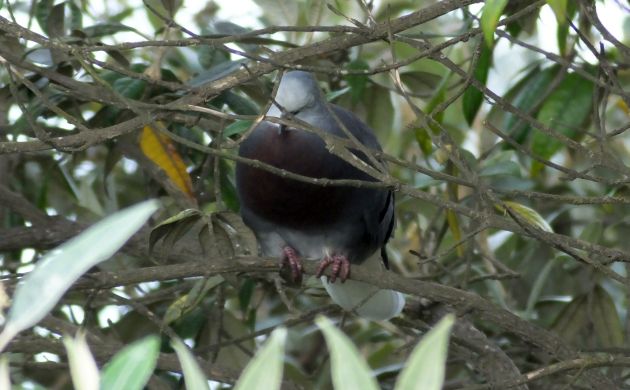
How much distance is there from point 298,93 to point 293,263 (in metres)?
0.41

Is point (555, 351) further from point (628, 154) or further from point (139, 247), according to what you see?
point (628, 154)

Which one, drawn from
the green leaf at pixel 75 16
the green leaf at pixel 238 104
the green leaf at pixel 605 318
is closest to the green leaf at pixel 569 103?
the green leaf at pixel 605 318

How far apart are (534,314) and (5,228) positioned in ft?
5.14

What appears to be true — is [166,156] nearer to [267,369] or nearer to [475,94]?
[475,94]

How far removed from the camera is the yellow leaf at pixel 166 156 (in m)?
2.67

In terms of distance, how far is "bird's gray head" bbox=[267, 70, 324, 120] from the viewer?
8.52 feet

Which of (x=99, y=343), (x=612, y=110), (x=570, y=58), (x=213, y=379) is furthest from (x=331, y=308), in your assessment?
(x=612, y=110)

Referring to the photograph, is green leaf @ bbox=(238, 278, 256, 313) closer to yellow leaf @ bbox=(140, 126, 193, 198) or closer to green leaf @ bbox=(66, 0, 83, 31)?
yellow leaf @ bbox=(140, 126, 193, 198)

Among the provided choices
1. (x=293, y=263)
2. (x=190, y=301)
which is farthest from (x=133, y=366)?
(x=293, y=263)

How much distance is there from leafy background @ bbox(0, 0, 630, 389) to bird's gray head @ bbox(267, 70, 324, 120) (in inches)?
3.3

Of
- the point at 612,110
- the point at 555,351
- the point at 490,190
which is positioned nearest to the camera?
the point at 490,190

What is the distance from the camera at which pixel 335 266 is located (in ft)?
8.84

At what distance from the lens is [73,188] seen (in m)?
2.98

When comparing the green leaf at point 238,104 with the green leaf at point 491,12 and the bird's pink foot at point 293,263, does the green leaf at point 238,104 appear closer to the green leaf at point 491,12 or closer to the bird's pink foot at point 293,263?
the bird's pink foot at point 293,263
